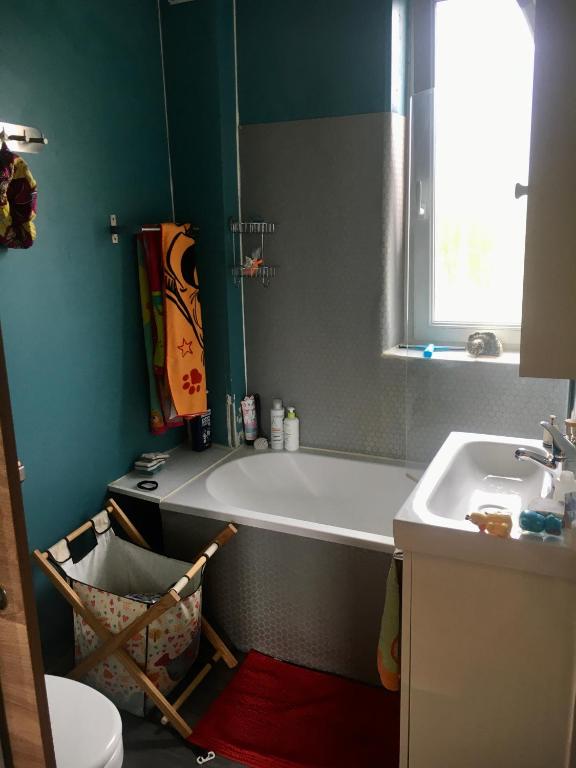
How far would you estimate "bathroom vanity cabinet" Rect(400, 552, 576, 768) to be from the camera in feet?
4.67

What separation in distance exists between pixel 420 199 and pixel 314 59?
68cm

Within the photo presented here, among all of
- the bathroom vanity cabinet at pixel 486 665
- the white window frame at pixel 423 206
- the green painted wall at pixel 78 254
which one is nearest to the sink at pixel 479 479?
the bathroom vanity cabinet at pixel 486 665

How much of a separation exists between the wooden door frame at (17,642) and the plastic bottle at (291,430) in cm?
198

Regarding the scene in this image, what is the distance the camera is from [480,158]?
7.68 ft

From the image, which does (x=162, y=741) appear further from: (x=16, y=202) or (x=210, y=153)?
(x=210, y=153)

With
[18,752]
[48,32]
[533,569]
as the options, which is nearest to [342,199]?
[48,32]

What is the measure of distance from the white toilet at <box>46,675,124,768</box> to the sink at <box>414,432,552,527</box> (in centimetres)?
93

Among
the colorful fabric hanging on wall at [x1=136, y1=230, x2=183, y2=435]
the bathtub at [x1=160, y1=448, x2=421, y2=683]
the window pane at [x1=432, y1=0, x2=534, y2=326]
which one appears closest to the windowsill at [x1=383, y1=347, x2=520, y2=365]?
the window pane at [x1=432, y1=0, x2=534, y2=326]

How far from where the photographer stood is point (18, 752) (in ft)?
2.93

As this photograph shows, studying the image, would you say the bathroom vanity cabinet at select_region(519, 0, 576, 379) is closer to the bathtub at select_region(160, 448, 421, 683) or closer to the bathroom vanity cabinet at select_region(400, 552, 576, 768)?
the bathroom vanity cabinet at select_region(400, 552, 576, 768)

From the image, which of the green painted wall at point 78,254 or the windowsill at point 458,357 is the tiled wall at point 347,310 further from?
the green painted wall at point 78,254

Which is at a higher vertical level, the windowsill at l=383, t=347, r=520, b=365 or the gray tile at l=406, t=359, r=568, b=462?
the windowsill at l=383, t=347, r=520, b=365

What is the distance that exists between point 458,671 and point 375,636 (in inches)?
23.8

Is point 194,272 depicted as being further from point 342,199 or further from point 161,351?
point 342,199
